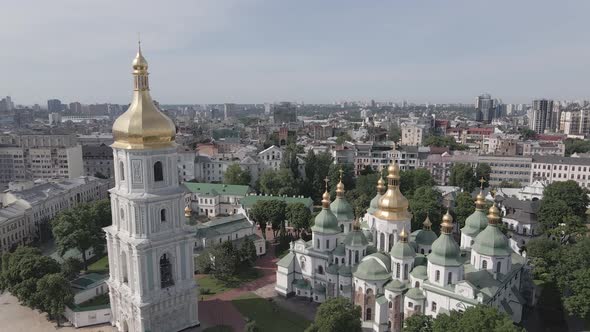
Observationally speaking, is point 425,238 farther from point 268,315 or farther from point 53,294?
point 53,294

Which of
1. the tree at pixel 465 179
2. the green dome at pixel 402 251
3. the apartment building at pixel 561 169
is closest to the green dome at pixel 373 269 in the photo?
the green dome at pixel 402 251

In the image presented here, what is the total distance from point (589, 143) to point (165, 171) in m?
111

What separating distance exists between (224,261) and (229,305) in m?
4.27

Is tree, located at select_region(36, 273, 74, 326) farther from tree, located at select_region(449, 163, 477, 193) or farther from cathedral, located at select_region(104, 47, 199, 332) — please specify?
tree, located at select_region(449, 163, 477, 193)

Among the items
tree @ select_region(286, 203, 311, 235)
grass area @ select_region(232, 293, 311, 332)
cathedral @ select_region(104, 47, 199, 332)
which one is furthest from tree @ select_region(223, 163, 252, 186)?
cathedral @ select_region(104, 47, 199, 332)

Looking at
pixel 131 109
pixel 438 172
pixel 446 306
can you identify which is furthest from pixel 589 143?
pixel 131 109

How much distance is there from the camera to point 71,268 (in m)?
35.1

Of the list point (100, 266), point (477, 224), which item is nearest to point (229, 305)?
point (100, 266)

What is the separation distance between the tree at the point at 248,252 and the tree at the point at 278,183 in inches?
953

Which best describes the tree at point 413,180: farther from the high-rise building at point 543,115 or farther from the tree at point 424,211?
the high-rise building at point 543,115

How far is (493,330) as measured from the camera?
20859mm

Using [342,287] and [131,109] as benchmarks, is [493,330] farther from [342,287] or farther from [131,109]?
[131,109]

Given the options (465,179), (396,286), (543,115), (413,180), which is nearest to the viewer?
(396,286)

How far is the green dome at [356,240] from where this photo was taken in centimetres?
3192
